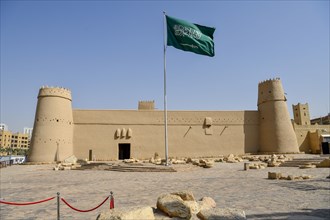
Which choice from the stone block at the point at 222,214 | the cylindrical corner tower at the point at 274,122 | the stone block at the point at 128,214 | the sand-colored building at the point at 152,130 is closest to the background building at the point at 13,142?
the sand-colored building at the point at 152,130

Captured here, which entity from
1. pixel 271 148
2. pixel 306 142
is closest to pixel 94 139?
pixel 271 148

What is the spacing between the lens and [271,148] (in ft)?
96.6

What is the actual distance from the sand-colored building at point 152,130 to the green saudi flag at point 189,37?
13.8 m

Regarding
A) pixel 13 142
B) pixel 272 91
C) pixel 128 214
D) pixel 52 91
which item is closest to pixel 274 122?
pixel 272 91

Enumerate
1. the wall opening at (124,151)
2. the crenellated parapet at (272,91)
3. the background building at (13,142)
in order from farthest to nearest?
the background building at (13,142), the crenellated parapet at (272,91), the wall opening at (124,151)

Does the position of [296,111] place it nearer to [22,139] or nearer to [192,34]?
[192,34]

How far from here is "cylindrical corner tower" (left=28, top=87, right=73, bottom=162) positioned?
24.8 m

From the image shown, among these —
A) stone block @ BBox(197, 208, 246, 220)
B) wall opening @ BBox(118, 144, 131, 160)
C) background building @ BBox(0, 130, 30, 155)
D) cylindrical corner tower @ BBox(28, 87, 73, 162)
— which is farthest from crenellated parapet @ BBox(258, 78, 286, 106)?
background building @ BBox(0, 130, 30, 155)

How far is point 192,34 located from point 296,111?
142 feet

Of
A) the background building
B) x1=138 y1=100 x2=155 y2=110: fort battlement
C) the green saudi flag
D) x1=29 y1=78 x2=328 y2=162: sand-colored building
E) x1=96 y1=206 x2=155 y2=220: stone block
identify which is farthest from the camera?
the background building

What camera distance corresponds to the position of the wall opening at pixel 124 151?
28562 millimetres

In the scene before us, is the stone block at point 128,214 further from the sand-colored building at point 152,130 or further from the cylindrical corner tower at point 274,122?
the cylindrical corner tower at point 274,122

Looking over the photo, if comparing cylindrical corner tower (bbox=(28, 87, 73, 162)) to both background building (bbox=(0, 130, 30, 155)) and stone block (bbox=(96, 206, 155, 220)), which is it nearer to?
stone block (bbox=(96, 206, 155, 220))

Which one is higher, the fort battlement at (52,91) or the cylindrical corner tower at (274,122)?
the fort battlement at (52,91)
